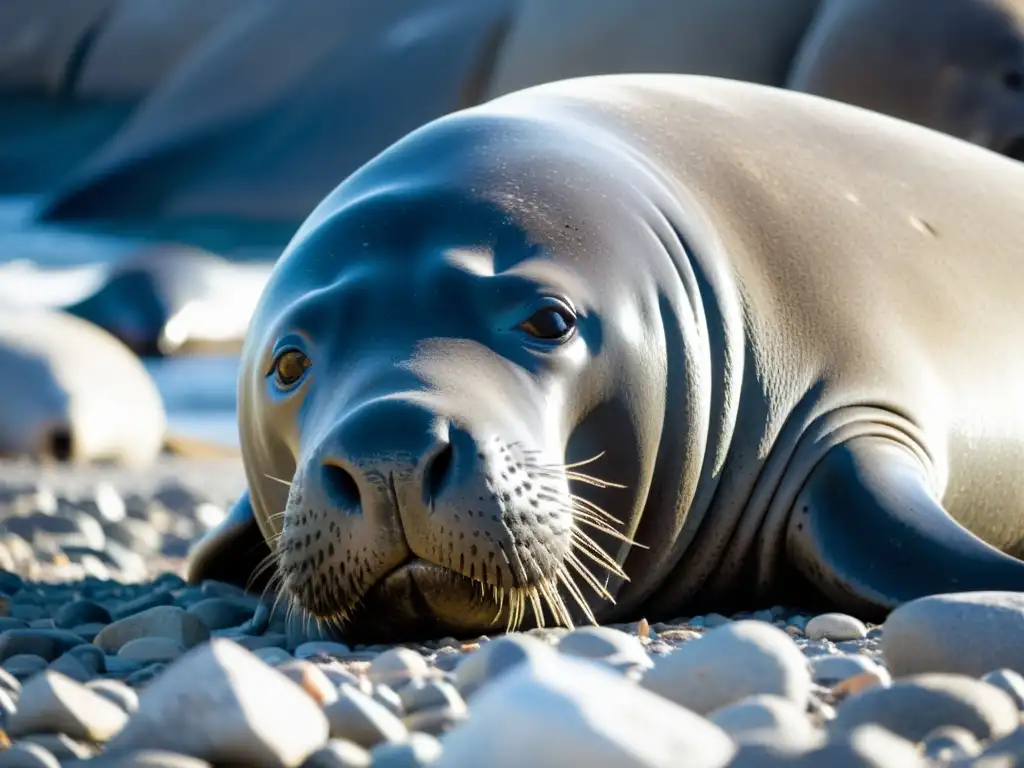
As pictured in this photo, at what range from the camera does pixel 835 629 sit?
11.0 ft

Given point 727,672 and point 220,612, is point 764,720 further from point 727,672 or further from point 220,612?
point 220,612

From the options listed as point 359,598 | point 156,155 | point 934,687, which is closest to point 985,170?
point 359,598

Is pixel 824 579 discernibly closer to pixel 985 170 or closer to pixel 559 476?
pixel 559 476

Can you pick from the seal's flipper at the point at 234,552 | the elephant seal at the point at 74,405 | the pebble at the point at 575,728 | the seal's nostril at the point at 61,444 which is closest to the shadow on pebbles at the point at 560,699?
the pebble at the point at 575,728

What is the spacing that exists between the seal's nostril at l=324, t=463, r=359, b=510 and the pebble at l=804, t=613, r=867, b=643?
81 centimetres

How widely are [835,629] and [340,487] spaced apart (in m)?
0.87

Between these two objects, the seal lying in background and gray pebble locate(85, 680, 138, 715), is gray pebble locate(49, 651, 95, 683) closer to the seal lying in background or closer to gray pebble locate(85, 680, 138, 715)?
gray pebble locate(85, 680, 138, 715)

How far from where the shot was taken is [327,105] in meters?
15.8

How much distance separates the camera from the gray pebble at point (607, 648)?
2.79 metres

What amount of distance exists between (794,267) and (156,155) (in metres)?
14.0

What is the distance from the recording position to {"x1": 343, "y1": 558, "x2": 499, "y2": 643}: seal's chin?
3.21 m

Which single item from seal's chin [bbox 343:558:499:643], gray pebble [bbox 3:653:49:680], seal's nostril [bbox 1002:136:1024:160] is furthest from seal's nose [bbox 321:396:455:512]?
seal's nostril [bbox 1002:136:1024:160]

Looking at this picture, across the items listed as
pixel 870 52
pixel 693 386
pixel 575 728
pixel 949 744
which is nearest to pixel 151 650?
pixel 693 386

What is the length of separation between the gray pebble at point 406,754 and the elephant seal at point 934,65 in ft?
19.5
